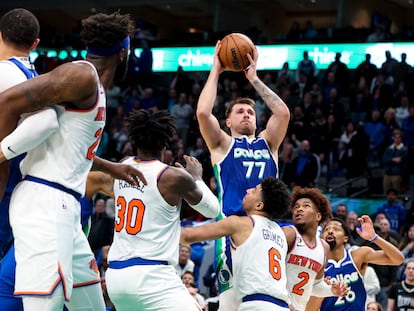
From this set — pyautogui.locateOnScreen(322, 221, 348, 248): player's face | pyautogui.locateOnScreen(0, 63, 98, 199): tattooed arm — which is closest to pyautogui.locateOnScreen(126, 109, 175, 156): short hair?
pyautogui.locateOnScreen(0, 63, 98, 199): tattooed arm

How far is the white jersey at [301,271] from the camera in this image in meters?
6.86

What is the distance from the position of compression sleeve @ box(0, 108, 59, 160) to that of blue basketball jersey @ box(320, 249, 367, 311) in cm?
484

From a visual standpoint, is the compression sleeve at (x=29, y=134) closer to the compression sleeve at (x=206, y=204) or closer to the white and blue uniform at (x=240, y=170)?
the compression sleeve at (x=206, y=204)

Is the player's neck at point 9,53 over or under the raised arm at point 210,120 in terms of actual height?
over

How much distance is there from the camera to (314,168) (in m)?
15.5

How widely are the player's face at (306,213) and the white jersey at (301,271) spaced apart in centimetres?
25

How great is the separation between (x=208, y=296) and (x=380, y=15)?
50.2 feet

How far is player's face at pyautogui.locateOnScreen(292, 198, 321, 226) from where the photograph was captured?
7176mm

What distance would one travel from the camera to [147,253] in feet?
16.6

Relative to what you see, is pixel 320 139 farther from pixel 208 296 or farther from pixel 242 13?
pixel 242 13

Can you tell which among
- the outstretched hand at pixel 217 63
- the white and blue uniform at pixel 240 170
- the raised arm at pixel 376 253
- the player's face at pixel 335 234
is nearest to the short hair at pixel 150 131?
the white and blue uniform at pixel 240 170

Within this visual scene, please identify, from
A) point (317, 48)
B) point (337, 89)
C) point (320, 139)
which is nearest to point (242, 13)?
point (317, 48)

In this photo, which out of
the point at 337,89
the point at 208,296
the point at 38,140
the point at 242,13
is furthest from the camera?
the point at 242,13

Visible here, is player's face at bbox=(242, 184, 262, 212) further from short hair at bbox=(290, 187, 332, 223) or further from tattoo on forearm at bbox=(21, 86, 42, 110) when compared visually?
tattoo on forearm at bbox=(21, 86, 42, 110)
